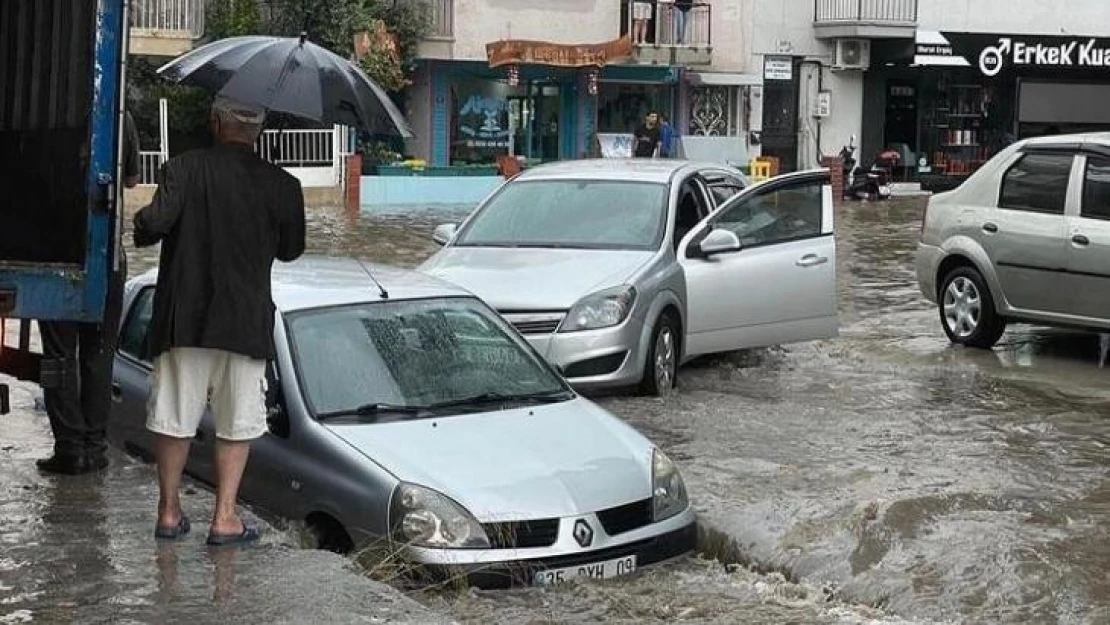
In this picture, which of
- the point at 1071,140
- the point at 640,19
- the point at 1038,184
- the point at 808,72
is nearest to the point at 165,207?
the point at 1038,184

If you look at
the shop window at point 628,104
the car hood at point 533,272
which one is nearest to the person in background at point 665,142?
the shop window at point 628,104

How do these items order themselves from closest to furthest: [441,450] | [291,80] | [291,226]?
1. [291,226]
2. [291,80]
3. [441,450]

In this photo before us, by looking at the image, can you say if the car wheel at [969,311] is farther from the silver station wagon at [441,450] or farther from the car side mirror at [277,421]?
the car side mirror at [277,421]

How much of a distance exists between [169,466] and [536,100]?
3127 centimetres

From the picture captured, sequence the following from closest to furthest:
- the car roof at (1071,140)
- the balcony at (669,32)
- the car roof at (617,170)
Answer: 1. the car roof at (617,170)
2. the car roof at (1071,140)
3. the balcony at (669,32)

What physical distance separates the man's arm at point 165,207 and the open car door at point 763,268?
19.6 ft

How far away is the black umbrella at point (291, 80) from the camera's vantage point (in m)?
6.18

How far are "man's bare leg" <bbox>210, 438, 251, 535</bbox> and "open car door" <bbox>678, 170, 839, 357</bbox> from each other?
5638mm

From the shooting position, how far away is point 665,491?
6980 mm

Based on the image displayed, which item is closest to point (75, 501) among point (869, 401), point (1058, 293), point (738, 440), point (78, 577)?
point (78, 577)

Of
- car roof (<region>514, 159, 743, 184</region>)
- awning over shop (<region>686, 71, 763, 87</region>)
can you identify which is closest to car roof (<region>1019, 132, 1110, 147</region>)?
car roof (<region>514, 159, 743, 184</region>)

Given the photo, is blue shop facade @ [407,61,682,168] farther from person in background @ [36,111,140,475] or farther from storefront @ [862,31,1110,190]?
person in background @ [36,111,140,475]

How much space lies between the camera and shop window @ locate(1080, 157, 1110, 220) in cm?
1256

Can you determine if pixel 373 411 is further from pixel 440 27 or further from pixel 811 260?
pixel 440 27
